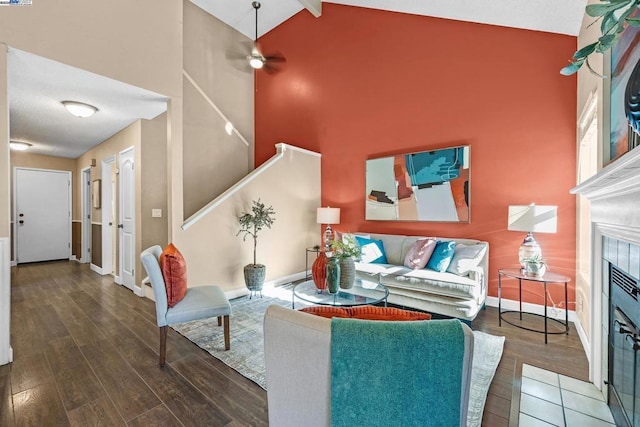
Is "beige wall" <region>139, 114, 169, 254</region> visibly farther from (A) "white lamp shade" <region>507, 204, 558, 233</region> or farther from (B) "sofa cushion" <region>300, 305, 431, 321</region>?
(A) "white lamp shade" <region>507, 204, 558, 233</region>

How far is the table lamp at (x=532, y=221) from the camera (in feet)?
8.82

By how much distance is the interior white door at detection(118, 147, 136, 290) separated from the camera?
421cm

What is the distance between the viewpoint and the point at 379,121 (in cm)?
442

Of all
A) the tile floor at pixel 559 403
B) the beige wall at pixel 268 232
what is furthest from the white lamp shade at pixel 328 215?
the tile floor at pixel 559 403

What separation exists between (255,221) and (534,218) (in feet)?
10.5

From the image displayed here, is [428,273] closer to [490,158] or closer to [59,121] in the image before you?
[490,158]

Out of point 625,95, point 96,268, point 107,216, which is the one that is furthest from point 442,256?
point 96,268

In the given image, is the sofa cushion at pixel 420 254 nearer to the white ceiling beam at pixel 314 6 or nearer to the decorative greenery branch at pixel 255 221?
the decorative greenery branch at pixel 255 221

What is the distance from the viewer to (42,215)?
21.0 feet

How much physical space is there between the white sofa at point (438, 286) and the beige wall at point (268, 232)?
1.49m

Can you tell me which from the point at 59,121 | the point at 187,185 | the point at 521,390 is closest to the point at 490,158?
the point at 521,390

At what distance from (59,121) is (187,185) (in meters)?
1.90

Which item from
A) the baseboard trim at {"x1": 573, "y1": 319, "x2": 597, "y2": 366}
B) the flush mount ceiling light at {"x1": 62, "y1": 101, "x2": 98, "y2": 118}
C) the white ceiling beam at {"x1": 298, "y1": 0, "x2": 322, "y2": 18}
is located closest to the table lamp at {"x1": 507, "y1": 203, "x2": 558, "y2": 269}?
the baseboard trim at {"x1": 573, "y1": 319, "x2": 597, "y2": 366}

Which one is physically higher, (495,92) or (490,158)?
(495,92)
